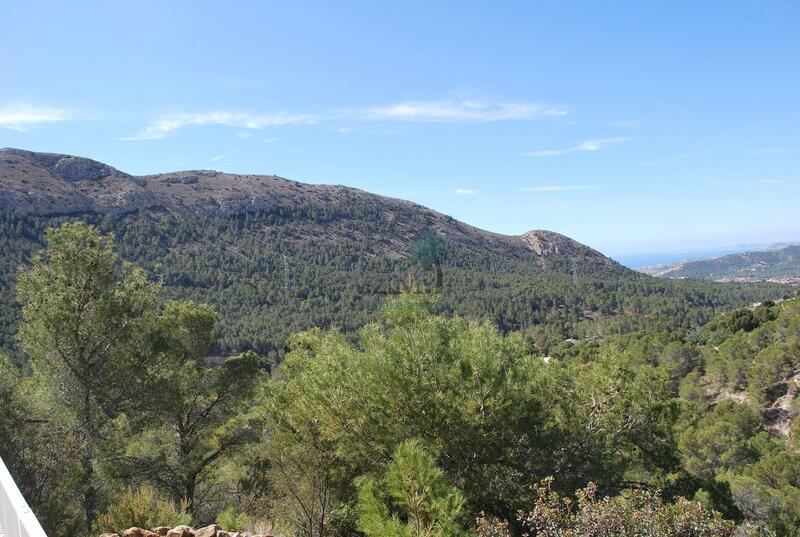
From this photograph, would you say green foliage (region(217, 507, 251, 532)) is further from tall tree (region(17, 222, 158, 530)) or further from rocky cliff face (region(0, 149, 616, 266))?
A: rocky cliff face (region(0, 149, 616, 266))

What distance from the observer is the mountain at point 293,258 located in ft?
207

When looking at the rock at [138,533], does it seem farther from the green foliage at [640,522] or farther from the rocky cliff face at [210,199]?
the rocky cliff face at [210,199]

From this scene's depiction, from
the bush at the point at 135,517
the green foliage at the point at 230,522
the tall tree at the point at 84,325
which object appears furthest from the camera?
the tall tree at the point at 84,325

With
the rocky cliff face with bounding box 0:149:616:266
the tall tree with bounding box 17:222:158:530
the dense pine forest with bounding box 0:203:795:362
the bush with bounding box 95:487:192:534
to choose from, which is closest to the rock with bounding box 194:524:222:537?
the bush with bounding box 95:487:192:534

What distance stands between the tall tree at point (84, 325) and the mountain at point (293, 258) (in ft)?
113

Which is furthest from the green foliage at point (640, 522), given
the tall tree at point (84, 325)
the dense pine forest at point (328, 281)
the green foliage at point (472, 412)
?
the dense pine forest at point (328, 281)

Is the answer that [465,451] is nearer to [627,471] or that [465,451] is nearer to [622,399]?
[622,399]

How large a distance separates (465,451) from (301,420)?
2.89 metres

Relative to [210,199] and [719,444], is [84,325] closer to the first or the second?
[719,444]

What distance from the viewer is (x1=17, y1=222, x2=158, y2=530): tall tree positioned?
8.30 m

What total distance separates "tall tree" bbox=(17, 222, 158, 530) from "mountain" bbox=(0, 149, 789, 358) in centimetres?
3453

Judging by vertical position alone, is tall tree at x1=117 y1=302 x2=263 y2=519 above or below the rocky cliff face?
below

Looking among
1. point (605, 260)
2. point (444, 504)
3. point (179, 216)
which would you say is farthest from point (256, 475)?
point (605, 260)

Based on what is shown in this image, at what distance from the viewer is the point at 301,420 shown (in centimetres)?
797
